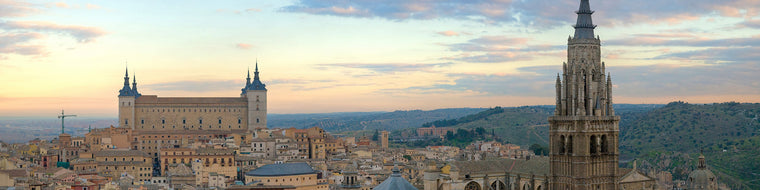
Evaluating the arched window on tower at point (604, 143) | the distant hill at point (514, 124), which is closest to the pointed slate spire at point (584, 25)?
the arched window on tower at point (604, 143)

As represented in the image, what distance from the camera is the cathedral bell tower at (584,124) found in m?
32.6

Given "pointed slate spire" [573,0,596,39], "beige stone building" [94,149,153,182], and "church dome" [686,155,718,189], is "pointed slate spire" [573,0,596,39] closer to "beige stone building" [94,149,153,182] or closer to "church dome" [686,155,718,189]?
"church dome" [686,155,718,189]

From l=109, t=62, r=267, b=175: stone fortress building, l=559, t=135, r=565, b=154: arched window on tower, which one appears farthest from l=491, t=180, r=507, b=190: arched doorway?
l=109, t=62, r=267, b=175: stone fortress building

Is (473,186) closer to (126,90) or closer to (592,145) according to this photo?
(592,145)

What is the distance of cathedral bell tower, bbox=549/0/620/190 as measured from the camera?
3256 cm

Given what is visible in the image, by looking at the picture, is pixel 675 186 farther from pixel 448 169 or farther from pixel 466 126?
pixel 466 126

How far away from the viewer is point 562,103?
3328 centimetres

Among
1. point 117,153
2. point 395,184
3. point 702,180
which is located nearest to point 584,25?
point 395,184

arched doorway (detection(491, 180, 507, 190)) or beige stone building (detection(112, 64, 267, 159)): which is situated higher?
beige stone building (detection(112, 64, 267, 159))

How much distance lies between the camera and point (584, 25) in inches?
1324

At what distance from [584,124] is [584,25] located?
393 cm

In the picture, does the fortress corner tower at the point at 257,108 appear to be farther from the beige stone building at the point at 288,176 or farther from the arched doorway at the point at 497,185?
the arched doorway at the point at 497,185

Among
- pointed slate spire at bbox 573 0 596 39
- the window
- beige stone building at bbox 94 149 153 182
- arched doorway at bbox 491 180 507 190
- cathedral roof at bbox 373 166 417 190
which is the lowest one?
beige stone building at bbox 94 149 153 182

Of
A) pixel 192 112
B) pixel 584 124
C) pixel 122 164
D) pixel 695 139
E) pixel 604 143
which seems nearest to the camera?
pixel 584 124
